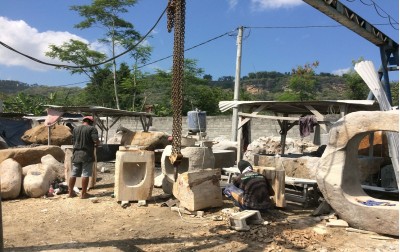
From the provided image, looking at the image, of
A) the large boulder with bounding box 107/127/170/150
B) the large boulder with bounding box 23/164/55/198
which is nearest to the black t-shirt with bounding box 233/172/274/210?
the large boulder with bounding box 23/164/55/198

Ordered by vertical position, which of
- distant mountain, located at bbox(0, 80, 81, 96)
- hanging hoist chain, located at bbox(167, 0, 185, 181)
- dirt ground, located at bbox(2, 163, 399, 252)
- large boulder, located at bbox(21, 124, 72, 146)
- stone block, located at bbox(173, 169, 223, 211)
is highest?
distant mountain, located at bbox(0, 80, 81, 96)

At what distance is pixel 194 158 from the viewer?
8.02 metres

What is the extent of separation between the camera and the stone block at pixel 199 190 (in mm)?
6707

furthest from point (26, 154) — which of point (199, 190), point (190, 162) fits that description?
point (199, 190)

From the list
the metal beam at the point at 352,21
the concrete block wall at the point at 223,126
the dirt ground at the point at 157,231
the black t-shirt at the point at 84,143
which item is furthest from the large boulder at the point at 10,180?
the concrete block wall at the point at 223,126

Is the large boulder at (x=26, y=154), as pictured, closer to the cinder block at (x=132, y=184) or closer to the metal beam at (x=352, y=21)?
the cinder block at (x=132, y=184)

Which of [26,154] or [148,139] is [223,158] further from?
[26,154]

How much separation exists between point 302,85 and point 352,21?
2410 centimetres

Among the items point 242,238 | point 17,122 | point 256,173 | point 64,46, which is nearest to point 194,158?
point 256,173

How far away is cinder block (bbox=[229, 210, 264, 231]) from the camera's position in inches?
224

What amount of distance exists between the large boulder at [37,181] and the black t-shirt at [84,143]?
96 centimetres

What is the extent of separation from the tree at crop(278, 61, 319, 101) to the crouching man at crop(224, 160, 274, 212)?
2610 cm

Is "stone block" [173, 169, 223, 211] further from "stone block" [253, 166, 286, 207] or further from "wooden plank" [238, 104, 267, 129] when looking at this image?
"wooden plank" [238, 104, 267, 129]

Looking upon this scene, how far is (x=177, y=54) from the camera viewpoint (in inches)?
205
